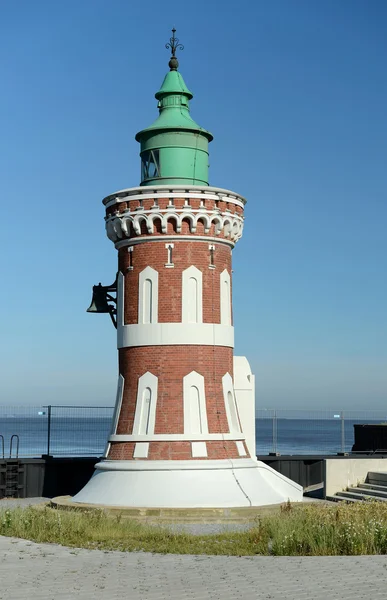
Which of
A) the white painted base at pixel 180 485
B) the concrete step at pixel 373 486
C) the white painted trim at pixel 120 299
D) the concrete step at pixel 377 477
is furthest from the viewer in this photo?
the concrete step at pixel 377 477

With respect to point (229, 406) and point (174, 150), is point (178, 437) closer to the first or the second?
point (229, 406)

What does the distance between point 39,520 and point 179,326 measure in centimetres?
766

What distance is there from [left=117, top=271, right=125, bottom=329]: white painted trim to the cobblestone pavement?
1076 cm

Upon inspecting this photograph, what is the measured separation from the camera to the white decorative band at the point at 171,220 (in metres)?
26.8

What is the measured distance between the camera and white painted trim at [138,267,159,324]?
2684 cm

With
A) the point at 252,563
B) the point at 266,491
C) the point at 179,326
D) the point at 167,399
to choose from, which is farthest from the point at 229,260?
the point at 252,563

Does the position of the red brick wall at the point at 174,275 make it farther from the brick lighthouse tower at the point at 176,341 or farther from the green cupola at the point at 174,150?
the green cupola at the point at 174,150

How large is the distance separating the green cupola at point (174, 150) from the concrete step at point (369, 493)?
10864 millimetres

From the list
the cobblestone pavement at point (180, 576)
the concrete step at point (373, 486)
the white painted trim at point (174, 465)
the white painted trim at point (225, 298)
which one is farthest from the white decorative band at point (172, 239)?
the cobblestone pavement at point (180, 576)

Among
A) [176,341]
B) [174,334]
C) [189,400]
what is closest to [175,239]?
[174,334]

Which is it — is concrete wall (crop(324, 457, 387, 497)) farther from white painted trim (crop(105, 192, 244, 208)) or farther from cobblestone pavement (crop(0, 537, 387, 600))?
cobblestone pavement (crop(0, 537, 387, 600))

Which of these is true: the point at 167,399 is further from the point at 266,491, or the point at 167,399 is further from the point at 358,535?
the point at 358,535

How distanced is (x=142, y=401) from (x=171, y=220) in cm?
530

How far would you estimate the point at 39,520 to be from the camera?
68.8ft
